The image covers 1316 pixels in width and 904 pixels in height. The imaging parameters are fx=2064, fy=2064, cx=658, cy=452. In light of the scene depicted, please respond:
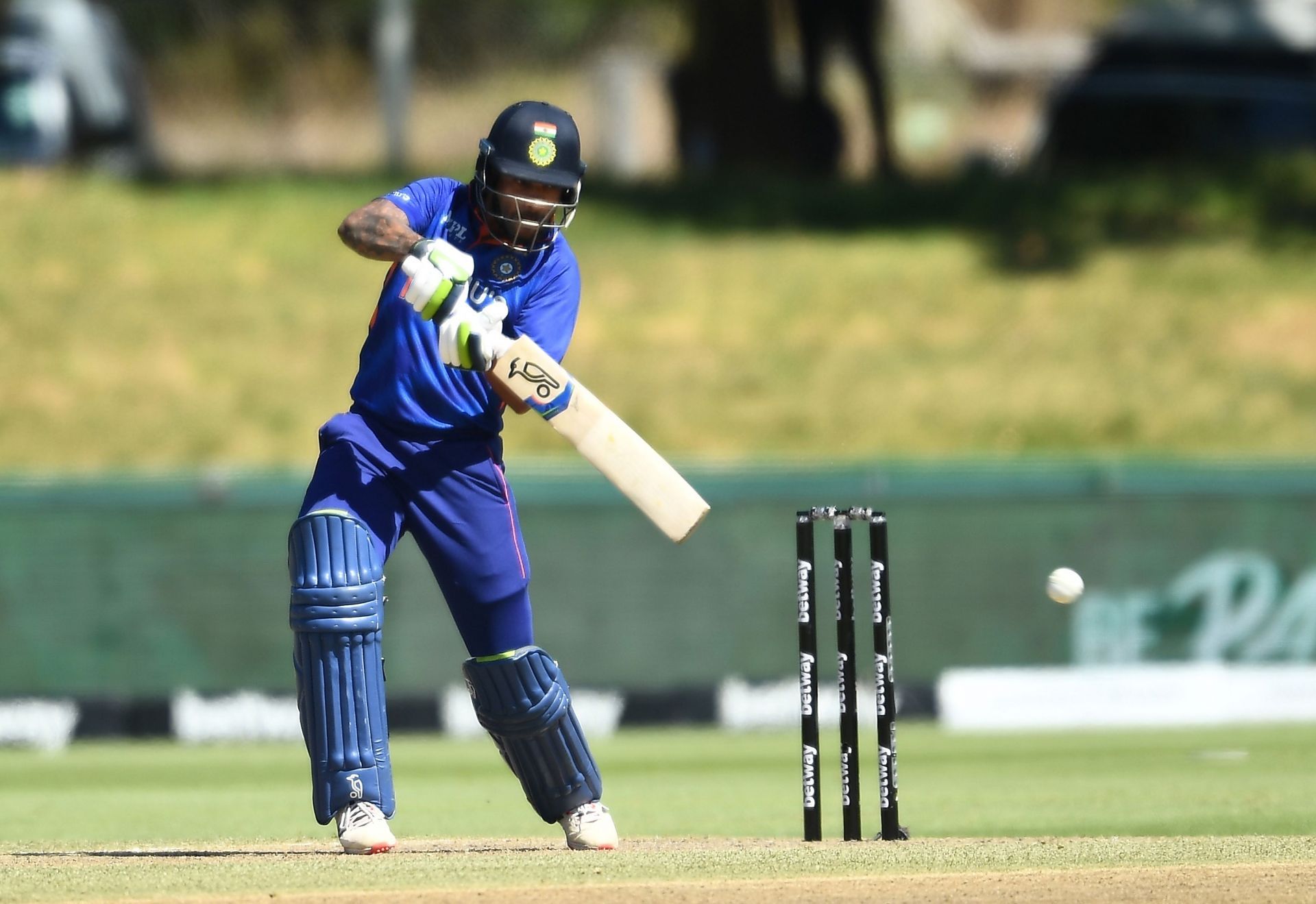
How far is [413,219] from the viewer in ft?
18.6

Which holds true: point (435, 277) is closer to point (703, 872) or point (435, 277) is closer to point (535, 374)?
point (535, 374)

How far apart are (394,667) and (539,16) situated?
24478 millimetres

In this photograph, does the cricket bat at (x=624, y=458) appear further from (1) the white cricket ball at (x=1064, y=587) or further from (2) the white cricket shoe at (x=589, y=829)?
(1) the white cricket ball at (x=1064, y=587)

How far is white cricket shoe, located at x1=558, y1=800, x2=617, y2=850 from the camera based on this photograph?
586cm

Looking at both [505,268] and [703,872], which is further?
[505,268]

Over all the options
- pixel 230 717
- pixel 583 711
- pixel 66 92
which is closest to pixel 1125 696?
pixel 583 711

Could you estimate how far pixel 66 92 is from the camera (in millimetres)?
20016

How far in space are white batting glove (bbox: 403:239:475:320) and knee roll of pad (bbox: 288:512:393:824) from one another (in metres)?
0.61

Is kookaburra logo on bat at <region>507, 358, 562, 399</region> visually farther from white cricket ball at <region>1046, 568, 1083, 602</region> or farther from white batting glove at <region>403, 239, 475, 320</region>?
white cricket ball at <region>1046, 568, 1083, 602</region>

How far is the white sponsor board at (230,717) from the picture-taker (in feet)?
38.1

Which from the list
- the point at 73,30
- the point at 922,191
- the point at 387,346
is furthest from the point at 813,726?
the point at 73,30

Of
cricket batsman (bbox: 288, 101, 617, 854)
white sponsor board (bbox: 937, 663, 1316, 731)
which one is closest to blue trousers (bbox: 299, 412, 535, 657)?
cricket batsman (bbox: 288, 101, 617, 854)

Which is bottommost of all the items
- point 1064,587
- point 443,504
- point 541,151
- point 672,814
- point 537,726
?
point 672,814

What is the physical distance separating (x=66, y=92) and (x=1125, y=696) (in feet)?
41.5
